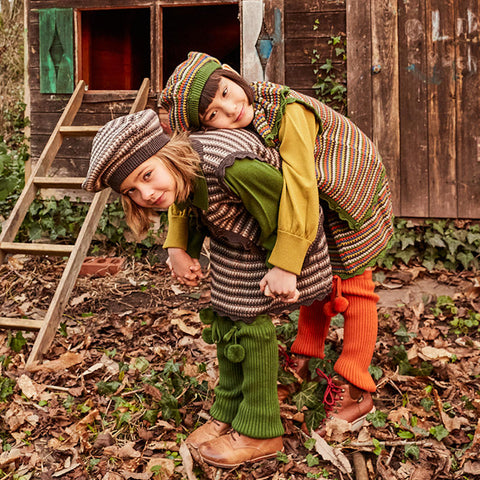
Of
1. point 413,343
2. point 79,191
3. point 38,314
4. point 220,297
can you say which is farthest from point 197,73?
point 79,191

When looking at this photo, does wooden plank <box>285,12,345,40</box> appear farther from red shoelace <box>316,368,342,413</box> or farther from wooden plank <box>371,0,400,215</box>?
red shoelace <box>316,368,342,413</box>

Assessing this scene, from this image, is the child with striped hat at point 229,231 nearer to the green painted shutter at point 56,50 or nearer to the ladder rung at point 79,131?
the ladder rung at point 79,131

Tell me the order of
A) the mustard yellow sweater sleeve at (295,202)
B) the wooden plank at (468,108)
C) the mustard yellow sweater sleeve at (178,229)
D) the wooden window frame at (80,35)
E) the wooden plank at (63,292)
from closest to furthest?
the mustard yellow sweater sleeve at (295,202), the mustard yellow sweater sleeve at (178,229), the wooden plank at (63,292), the wooden plank at (468,108), the wooden window frame at (80,35)

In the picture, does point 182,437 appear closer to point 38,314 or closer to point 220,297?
point 220,297

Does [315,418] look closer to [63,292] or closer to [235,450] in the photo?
[235,450]

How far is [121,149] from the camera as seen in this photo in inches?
66.9

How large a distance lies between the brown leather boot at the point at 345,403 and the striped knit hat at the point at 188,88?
1.30 metres

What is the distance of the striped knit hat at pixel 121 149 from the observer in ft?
5.58

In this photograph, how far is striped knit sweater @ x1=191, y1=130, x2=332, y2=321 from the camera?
1842mm

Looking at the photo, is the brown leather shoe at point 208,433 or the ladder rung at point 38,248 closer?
the brown leather shoe at point 208,433

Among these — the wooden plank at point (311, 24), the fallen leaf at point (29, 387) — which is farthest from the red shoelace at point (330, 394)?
the wooden plank at point (311, 24)

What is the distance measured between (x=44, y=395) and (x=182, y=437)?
2.78 feet

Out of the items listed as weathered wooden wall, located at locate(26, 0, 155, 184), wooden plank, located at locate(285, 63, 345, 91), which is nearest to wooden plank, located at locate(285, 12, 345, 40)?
wooden plank, located at locate(285, 63, 345, 91)

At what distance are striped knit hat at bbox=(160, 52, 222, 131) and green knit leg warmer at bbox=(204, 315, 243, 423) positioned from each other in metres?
0.80
